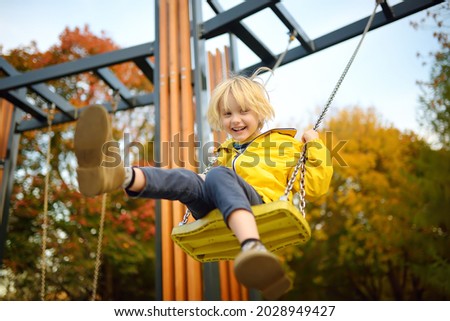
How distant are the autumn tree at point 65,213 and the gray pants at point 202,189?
666 centimetres

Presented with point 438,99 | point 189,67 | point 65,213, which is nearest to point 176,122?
point 189,67

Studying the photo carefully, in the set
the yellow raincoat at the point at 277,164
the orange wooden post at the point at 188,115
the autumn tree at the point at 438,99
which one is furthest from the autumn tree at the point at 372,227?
the yellow raincoat at the point at 277,164

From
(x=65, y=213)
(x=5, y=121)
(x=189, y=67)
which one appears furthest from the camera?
(x=65, y=213)

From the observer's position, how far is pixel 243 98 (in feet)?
6.97

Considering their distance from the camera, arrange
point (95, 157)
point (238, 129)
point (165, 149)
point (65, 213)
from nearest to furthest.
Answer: point (95, 157), point (238, 129), point (165, 149), point (65, 213)

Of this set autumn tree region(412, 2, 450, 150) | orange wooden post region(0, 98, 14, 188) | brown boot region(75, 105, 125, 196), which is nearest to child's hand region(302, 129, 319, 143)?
brown boot region(75, 105, 125, 196)

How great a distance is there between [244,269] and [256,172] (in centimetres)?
73

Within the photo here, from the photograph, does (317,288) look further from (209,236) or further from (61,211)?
(209,236)

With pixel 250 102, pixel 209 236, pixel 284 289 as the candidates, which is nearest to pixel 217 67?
pixel 250 102

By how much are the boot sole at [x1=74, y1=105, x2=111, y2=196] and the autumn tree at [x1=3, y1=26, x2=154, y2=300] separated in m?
6.76

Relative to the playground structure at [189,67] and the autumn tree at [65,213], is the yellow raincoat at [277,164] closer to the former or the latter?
the playground structure at [189,67]

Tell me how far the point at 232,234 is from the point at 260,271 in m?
0.51

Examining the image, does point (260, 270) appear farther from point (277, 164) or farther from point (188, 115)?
point (188, 115)
